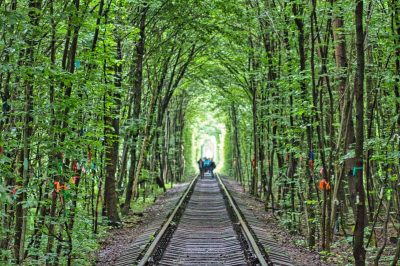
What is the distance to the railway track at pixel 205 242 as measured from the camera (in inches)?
347

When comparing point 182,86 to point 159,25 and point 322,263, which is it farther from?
point 322,263

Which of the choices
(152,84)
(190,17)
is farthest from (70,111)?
(152,84)

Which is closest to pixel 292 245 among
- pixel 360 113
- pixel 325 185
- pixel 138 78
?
pixel 325 185

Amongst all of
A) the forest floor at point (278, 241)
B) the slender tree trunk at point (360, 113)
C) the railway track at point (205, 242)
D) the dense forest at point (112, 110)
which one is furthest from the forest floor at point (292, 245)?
the slender tree trunk at point (360, 113)

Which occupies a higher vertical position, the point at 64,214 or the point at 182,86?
the point at 182,86

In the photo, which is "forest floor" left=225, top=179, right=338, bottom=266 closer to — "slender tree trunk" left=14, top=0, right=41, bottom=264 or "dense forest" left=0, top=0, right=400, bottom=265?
"dense forest" left=0, top=0, right=400, bottom=265

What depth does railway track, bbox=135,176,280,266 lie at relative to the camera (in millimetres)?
8820

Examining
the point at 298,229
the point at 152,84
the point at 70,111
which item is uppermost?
the point at 152,84

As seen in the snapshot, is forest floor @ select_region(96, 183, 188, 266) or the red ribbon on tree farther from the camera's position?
the red ribbon on tree

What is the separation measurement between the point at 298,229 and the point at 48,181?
374 inches

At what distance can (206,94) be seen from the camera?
1537 inches

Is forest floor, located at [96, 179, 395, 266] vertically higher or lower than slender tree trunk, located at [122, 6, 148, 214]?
lower

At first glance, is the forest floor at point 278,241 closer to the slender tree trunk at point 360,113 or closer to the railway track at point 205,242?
the railway track at point 205,242

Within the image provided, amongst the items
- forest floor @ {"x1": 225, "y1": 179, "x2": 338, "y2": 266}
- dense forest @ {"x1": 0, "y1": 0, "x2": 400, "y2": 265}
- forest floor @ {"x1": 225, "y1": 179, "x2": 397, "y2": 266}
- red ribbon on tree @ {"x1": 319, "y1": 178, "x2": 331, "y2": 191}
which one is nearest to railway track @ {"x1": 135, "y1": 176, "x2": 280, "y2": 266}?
forest floor @ {"x1": 225, "y1": 179, "x2": 338, "y2": 266}
